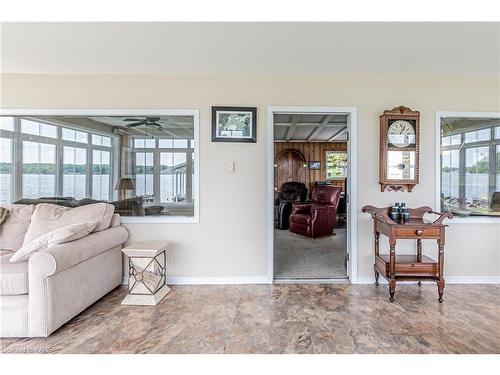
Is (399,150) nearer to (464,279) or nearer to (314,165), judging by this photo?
(464,279)

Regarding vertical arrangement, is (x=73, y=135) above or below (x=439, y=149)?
above

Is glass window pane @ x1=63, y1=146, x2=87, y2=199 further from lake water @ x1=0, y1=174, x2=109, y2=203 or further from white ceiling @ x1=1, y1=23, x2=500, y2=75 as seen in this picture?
white ceiling @ x1=1, y1=23, x2=500, y2=75

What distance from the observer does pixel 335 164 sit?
9.10 meters

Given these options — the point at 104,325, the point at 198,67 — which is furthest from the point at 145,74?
the point at 104,325

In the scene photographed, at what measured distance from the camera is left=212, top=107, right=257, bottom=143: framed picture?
327 centimetres

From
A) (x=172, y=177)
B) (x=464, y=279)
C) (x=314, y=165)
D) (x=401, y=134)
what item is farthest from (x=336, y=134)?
(x=172, y=177)

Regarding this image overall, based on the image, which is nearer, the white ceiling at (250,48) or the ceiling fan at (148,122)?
the white ceiling at (250,48)

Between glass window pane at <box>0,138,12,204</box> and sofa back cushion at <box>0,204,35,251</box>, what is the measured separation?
0.40 metres

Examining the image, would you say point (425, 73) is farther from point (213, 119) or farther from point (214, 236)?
point (214, 236)

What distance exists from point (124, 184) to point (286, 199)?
5.29 meters

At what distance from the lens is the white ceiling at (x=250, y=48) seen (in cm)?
225

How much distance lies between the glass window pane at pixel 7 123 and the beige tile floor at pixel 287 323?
229 centimetres

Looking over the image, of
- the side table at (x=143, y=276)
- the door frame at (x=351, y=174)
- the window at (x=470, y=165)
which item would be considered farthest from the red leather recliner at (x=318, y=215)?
the side table at (x=143, y=276)

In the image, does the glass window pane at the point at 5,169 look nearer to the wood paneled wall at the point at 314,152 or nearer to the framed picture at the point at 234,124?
the framed picture at the point at 234,124
